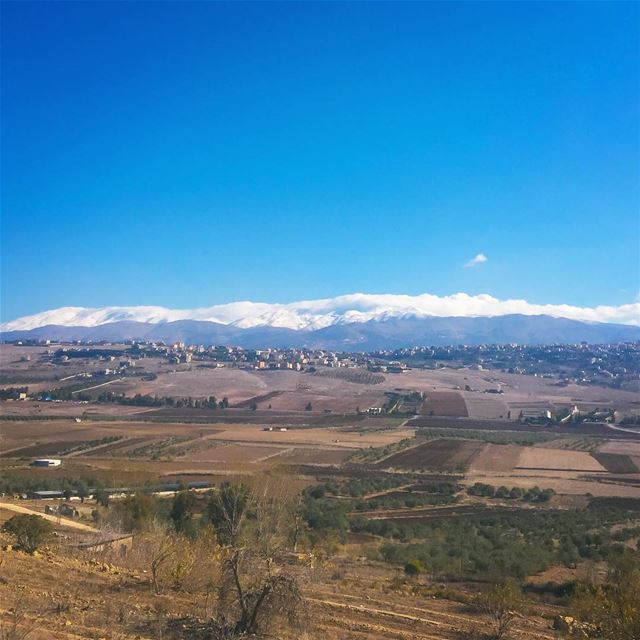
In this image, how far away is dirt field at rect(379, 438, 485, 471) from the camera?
48125mm

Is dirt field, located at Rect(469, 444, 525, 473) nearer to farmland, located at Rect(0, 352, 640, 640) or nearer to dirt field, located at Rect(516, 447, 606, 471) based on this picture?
farmland, located at Rect(0, 352, 640, 640)

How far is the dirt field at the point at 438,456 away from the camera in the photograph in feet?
158

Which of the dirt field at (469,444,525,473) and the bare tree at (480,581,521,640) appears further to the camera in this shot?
the dirt field at (469,444,525,473)

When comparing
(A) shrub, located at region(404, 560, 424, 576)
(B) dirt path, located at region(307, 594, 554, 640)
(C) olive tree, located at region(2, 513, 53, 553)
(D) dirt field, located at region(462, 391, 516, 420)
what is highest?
(C) olive tree, located at region(2, 513, 53, 553)

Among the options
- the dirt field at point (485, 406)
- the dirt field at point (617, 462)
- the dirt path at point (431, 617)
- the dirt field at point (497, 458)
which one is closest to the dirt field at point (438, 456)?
the dirt field at point (497, 458)

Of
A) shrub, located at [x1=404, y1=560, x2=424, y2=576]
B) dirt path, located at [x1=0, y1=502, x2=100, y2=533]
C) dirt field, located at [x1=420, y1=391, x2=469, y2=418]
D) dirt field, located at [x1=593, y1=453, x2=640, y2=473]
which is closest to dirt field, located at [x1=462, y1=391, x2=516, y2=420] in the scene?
dirt field, located at [x1=420, y1=391, x2=469, y2=418]

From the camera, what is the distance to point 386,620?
12.1m

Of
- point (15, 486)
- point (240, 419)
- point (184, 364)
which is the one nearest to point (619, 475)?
point (15, 486)

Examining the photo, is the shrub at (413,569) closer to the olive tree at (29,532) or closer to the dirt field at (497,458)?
the olive tree at (29,532)

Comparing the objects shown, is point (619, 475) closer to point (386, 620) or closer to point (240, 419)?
point (386, 620)

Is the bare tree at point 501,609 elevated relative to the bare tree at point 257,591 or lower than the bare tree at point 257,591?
lower

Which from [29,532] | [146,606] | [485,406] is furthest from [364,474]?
[485,406]

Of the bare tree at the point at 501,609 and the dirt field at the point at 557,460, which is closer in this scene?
the bare tree at the point at 501,609

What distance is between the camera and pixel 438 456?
5334 centimetres
